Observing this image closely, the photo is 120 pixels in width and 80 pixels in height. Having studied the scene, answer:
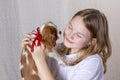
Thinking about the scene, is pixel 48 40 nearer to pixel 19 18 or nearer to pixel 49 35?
pixel 49 35

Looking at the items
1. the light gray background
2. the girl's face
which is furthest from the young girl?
the light gray background

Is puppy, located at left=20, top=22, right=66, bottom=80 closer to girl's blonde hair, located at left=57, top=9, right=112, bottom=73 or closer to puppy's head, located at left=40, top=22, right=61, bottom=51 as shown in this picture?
puppy's head, located at left=40, top=22, right=61, bottom=51

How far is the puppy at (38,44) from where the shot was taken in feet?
3.68

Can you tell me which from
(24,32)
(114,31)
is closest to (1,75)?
(24,32)

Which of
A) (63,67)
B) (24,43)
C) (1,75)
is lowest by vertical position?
(1,75)

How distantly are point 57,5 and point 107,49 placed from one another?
62 cm

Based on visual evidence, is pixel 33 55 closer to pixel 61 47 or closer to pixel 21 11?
pixel 61 47

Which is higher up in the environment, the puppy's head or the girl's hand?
the puppy's head

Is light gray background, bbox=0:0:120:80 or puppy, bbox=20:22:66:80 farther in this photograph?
light gray background, bbox=0:0:120:80

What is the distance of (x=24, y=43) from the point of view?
1.14m

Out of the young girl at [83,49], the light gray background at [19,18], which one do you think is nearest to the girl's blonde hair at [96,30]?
the young girl at [83,49]

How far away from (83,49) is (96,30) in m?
0.12

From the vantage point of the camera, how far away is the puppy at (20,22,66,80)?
1.12 metres

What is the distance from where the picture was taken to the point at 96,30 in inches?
46.6
